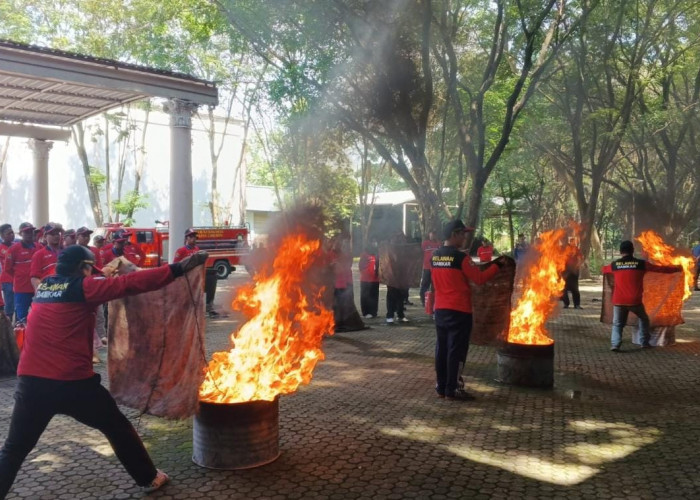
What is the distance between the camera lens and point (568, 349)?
9.98 metres

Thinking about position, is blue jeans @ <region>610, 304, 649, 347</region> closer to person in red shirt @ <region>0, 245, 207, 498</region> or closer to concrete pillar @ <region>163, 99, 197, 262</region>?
person in red shirt @ <region>0, 245, 207, 498</region>

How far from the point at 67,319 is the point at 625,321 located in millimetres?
8336

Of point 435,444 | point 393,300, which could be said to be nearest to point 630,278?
point 393,300

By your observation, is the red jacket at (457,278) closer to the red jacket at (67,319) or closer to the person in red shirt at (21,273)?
the red jacket at (67,319)

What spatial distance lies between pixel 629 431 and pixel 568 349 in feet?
14.4

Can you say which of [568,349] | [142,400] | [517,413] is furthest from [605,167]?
[142,400]

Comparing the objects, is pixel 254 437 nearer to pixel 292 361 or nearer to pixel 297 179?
pixel 292 361

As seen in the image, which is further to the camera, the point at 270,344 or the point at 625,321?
the point at 625,321

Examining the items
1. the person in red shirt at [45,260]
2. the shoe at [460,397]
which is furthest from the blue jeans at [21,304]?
the shoe at [460,397]

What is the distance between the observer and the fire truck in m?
21.2

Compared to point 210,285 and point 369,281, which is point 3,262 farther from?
point 369,281

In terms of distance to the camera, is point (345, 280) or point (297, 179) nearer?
point (345, 280)

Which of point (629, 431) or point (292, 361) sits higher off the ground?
point (292, 361)

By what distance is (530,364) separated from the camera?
7289mm
